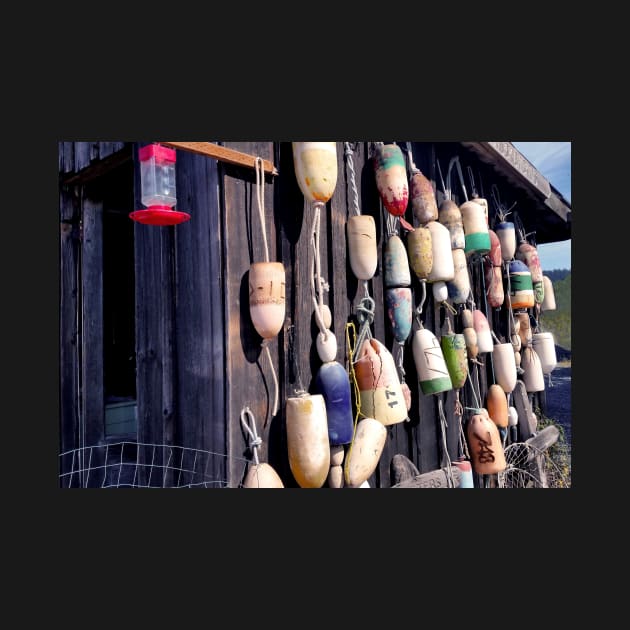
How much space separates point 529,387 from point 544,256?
0.69 metres

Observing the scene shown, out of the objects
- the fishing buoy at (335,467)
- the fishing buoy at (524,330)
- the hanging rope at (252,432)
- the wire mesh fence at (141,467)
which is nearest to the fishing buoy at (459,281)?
the fishing buoy at (524,330)

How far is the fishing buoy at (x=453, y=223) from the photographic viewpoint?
→ 254cm

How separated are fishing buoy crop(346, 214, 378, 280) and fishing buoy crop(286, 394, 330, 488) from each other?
49 centimetres

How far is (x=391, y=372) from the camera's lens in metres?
2.05

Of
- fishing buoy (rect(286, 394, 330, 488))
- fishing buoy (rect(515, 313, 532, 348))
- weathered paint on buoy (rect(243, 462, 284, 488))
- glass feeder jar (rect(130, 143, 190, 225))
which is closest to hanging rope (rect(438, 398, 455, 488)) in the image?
fishing buoy (rect(515, 313, 532, 348))

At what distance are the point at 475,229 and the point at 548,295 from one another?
0.41 m

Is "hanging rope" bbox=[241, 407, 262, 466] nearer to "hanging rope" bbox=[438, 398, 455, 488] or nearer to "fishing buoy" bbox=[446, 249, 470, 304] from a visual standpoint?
"hanging rope" bbox=[438, 398, 455, 488]

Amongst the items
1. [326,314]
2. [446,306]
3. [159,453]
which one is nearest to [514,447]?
[446,306]

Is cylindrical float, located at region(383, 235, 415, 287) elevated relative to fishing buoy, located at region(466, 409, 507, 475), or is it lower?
elevated

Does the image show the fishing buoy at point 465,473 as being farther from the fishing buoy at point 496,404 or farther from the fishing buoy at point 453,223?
the fishing buoy at point 453,223

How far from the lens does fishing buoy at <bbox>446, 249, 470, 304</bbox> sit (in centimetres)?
252

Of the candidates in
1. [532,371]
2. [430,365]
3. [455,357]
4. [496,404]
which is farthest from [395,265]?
[532,371]
